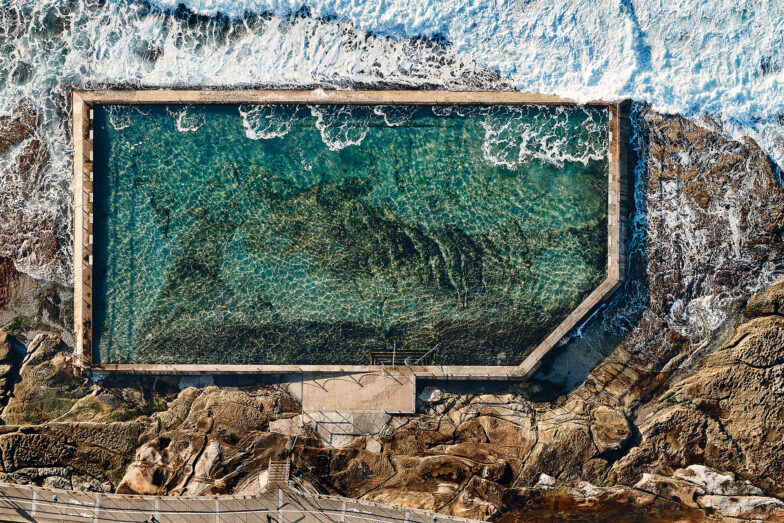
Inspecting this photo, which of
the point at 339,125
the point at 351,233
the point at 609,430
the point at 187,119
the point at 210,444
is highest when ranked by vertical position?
the point at 187,119

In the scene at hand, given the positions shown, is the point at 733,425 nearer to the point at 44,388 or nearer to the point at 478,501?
the point at 478,501

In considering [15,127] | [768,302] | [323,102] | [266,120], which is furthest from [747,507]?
[15,127]

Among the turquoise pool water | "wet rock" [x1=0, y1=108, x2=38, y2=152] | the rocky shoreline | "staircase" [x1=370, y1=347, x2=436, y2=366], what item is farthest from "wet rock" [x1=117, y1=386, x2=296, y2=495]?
"wet rock" [x1=0, y1=108, x2=38, y2=152]

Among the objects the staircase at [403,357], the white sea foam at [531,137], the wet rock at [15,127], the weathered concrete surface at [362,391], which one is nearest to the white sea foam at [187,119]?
the wet rock at [15,127]

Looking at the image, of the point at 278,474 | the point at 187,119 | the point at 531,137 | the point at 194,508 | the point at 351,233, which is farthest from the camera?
the point at 187,119

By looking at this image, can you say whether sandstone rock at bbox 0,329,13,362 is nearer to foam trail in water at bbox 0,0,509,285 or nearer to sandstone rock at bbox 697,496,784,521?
foam trail in water at bbox 0,0,509,285

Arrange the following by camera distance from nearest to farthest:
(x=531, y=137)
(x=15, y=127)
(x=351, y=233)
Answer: (x=351, y=233) < (x=531, y=137) < (x=15, y=127)
